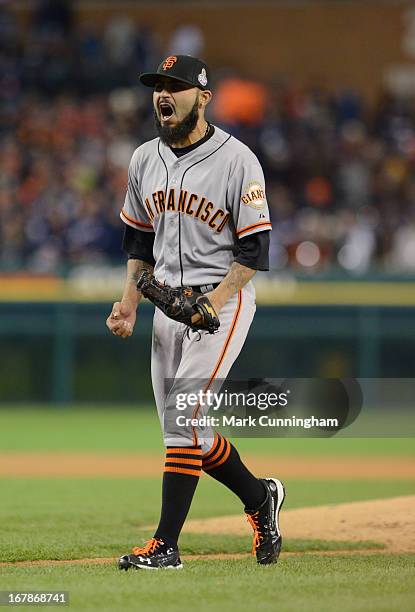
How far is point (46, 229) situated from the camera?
13.7 meters

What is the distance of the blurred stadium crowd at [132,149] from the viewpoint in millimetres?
13625

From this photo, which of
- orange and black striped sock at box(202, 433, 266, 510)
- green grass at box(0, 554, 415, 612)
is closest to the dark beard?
orange and black striped sock at box(202, 433, 266, 510)

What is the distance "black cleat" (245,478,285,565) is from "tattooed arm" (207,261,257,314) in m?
0.93

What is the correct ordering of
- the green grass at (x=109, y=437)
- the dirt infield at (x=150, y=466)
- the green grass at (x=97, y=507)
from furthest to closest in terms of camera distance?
the green grass at (x=109, y=437), the dirt infield at (x=150, y=466), the green grass at (x=97, y=507)

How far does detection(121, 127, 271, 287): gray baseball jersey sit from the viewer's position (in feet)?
16.4

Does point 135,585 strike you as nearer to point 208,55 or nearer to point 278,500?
point 278,500

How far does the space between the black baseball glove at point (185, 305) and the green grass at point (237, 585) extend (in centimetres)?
97

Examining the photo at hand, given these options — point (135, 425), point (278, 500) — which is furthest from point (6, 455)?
point (278, 500)

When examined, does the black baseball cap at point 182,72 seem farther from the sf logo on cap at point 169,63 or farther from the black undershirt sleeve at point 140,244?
the black undershirt sleeve at point 140,244

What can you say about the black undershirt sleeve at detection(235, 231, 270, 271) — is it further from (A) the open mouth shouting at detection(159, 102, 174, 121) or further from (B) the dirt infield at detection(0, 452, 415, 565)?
(B) the dirt infield at detection(0, 452, 415, 565)

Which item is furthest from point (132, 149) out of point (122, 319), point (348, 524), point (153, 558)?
point (153, 558)

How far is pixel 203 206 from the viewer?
5012 millimetres

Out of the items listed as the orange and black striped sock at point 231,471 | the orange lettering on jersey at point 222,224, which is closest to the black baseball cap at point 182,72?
the orange lettering on jersey at point 222,224

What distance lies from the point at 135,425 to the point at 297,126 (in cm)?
451
